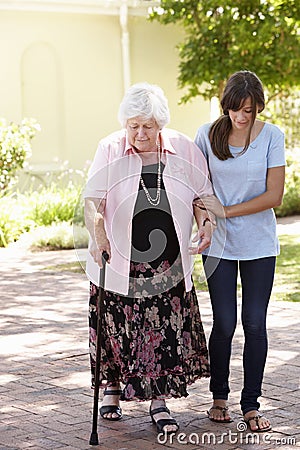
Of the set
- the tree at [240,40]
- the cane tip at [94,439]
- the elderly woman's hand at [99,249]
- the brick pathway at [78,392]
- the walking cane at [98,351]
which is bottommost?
the brick pathway at [78,392]

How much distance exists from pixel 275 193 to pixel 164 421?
1.27 m

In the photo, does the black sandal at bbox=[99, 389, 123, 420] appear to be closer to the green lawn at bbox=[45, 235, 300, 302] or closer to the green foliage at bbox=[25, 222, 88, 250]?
the green lawn at bbox=[45, 235, 300, 302]

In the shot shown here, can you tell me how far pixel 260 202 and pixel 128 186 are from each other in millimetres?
649

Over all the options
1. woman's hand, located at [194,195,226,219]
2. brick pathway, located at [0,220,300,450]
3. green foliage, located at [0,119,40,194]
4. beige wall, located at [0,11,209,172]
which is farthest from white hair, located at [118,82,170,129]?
beige wall, located at [0,11,209,172]

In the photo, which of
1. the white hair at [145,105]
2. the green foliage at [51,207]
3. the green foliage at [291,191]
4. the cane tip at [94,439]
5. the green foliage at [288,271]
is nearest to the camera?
the white hair at [145,105]

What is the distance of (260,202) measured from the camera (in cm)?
466

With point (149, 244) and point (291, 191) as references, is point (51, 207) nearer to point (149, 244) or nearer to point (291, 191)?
point (291, 191)

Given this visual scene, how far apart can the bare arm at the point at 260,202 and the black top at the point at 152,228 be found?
221 millimetres

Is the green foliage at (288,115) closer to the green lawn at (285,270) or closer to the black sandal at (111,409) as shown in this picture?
the green lawn at (285,270)

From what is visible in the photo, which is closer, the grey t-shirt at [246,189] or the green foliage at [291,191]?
the grey t-shirt at [246,189]

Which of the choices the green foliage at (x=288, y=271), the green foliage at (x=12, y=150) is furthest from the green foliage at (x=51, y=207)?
the green foliage at (x=288, y=271)

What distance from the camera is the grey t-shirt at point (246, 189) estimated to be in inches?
185

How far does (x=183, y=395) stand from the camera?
484 centimetres

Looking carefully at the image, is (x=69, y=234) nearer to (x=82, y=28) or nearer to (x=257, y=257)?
(x=82, y=28)
